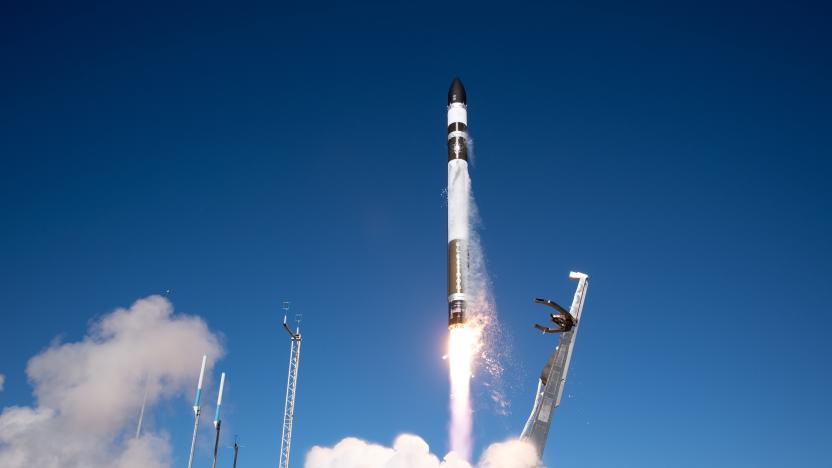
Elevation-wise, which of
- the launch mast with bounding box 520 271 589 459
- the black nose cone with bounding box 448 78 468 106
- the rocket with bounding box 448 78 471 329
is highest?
the black nose cone with bounding box 448 78 468 106

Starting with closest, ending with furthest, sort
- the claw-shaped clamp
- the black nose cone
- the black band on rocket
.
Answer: the claw-shaped clamp → the black band on rocket → the black nose cone

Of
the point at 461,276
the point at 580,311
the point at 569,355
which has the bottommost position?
the point at 569,355

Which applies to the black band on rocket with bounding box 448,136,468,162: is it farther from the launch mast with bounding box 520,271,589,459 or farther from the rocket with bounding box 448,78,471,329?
the launch mast with bounding box 520,271,589,459

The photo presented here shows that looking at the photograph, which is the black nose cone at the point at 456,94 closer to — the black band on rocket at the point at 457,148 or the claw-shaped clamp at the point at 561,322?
the black band on rocket at the point at 457,148

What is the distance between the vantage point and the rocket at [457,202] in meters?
57.5

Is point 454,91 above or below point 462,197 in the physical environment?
above

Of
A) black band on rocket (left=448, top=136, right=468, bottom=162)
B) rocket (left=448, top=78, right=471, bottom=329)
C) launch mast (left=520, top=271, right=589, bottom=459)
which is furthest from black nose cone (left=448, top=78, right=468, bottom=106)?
launch mast (left=520, top=271, right=589, bottom=459)

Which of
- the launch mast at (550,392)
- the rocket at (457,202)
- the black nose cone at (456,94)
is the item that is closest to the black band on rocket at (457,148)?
the rocket at (457,202)

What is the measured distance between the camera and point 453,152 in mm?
63906

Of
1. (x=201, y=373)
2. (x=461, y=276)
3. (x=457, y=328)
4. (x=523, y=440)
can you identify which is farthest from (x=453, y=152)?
(x=201, y=373)

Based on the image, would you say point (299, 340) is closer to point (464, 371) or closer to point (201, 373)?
point (201, 373)

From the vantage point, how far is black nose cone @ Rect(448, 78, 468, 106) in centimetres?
6706

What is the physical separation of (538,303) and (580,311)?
5.84m

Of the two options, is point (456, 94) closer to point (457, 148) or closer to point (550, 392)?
point (457, 148)
